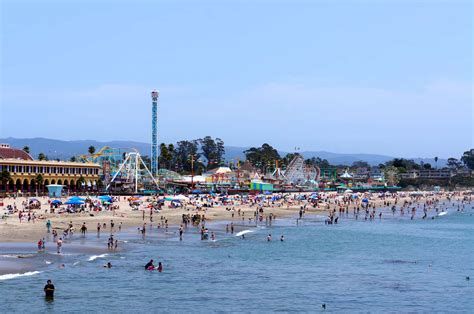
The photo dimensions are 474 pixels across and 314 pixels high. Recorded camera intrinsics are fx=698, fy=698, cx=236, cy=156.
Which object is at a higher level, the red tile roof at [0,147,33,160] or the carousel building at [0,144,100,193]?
the red tile roof at [0,147,33,160]

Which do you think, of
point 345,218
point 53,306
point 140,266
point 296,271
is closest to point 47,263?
point 140,266

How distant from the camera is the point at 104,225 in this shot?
2302 inches

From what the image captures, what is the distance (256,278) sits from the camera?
37.8 metres

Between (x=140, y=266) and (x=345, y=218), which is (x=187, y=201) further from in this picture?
(x=140, y=266)

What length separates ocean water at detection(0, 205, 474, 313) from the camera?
30922 millimetres

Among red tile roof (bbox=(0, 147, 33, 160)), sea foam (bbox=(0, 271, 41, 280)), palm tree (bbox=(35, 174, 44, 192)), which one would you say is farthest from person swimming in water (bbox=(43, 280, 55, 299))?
red tile roof (bbox=(0, 147, 33, 160))

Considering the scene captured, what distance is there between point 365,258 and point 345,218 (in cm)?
4293

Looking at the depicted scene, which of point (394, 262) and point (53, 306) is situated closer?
point (53, 306)

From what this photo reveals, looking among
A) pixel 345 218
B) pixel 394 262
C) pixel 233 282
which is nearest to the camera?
pixel 233 282

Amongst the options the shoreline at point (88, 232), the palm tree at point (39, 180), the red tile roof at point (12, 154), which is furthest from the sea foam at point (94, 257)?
the red tile roof at point (12, 154)

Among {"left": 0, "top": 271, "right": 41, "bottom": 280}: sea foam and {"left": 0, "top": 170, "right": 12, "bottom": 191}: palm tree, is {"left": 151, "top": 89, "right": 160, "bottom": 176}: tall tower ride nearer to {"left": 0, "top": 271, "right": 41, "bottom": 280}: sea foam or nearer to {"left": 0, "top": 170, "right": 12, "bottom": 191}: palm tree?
{"left": 0, "top": 170, "right": 12, "bottom": 191}: palm tree

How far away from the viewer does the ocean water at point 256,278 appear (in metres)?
30.9

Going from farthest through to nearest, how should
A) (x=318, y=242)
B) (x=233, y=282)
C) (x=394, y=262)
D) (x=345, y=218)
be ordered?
(x=345, y=218) < (x=318, y=242) < (x=394, y=262) < (x=233, y=282)

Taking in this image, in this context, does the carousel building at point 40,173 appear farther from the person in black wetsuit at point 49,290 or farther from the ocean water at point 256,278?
the person in black wetsuit at point 49,290
